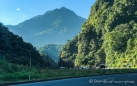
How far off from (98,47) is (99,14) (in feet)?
55.4

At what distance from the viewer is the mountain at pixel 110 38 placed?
249 feet

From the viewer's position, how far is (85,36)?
10519 cm

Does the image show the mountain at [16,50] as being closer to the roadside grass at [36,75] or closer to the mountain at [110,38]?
the mountain at [110,38]

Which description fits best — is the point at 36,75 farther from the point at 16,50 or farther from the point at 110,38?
the point at 110,38

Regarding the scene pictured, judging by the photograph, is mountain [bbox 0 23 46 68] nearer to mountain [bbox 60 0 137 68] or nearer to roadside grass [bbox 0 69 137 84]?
mountain [bbox 60 0 137 68]

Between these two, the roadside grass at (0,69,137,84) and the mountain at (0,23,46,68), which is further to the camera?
the mountain at (0,23,46,68)

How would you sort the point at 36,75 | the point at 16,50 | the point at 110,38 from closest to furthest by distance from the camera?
the point at 36,75
the point at 16,50
the point at 110,38

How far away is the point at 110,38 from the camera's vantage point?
8294 centimetres

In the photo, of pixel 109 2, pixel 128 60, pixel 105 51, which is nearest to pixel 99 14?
pixel 109 2

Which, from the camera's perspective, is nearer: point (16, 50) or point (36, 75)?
point (36, 75)

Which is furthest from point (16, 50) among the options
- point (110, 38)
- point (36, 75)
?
point (36, 75)

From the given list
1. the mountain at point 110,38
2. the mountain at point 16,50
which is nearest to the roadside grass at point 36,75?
the mountain at point 16,50

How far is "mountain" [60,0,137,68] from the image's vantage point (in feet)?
249

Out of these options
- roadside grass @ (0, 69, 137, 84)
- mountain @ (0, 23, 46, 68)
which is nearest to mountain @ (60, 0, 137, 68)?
mountain @ (0, 23, 46, 68)
